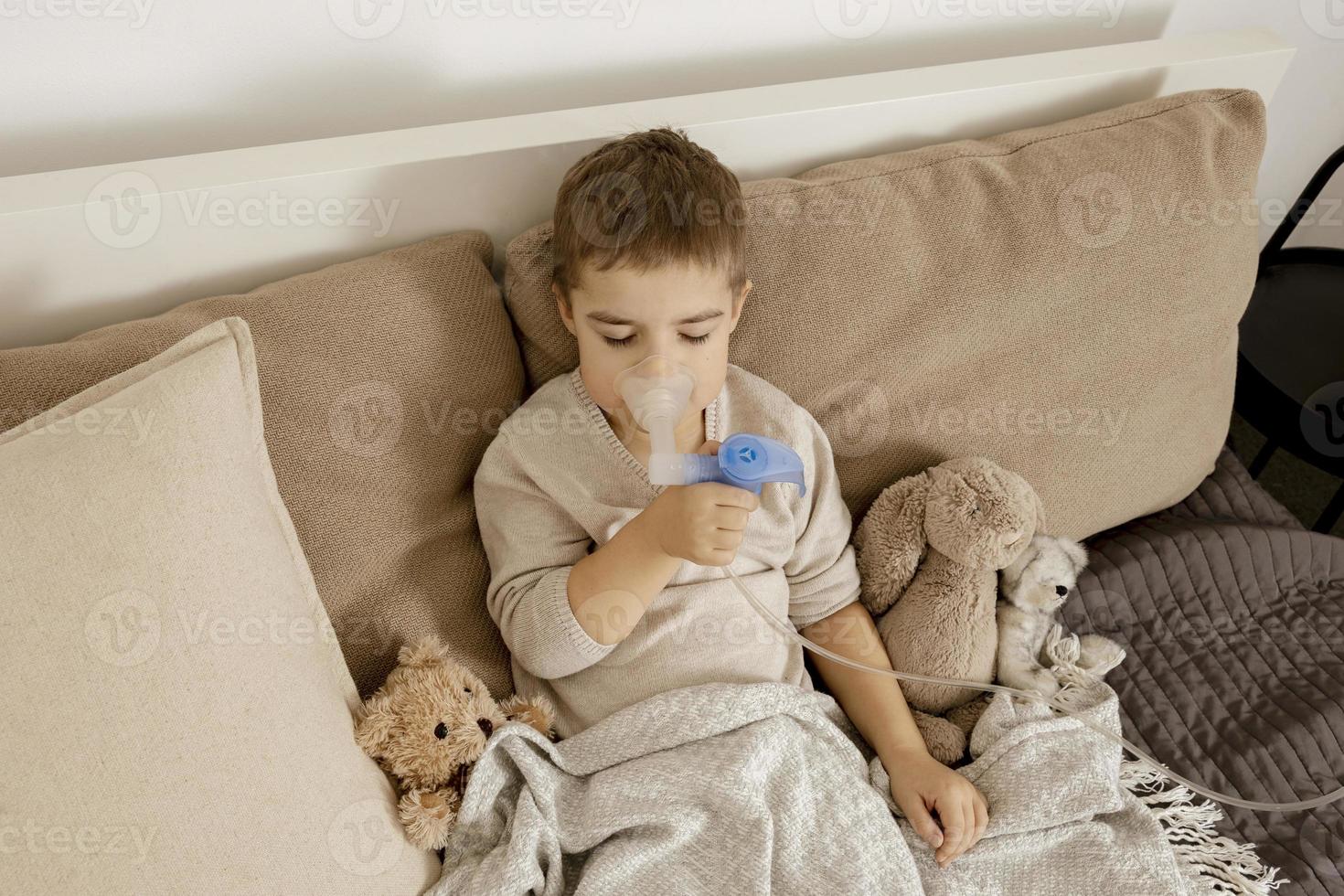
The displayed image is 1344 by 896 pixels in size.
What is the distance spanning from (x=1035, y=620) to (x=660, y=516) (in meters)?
0.58

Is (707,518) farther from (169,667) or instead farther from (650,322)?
(169,667)

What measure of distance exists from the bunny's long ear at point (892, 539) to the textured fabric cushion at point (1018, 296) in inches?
1.8

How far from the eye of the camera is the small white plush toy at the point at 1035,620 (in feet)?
3.78

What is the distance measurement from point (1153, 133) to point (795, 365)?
1.96ft

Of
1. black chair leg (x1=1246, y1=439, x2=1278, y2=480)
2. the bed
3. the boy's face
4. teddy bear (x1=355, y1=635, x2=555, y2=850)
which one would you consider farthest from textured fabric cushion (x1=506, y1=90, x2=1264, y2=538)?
black chair leg (x1=1246, y1=439, x2=1278, y2=480)

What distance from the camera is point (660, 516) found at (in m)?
0.90

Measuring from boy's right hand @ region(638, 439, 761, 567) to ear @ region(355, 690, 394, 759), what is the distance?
311 millimetres

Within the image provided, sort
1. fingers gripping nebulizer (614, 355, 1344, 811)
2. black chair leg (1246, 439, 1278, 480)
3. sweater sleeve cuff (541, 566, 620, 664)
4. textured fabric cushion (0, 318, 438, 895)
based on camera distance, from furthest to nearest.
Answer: black chair leg (1246, 439, 1278, 480)
sweater sleeve cuff (541, 566, 620, 664)
fingers gripping nebulizer (614, 355, 1344, 811)
textured fabric cushion (0, 318, 438, 895)

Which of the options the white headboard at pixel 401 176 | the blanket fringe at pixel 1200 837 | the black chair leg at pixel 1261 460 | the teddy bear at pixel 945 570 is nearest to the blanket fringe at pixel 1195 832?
the blanket fringe at pixel 1200 837

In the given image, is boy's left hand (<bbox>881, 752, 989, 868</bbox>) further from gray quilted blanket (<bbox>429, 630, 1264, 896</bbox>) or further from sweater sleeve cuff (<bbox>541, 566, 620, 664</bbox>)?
sweater sleeve cuff (<bbox>541, 566, 620, 664</bbox>)

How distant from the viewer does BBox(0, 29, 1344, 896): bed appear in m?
0.71

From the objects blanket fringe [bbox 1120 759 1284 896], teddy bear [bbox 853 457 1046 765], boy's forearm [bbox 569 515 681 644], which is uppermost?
boy's forearm [bbox 569 515 681 644]

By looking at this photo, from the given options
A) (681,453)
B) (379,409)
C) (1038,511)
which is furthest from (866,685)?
(379,409)

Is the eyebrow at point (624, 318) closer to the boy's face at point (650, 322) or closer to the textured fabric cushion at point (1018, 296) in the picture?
the boy's face at point (650, 322)
